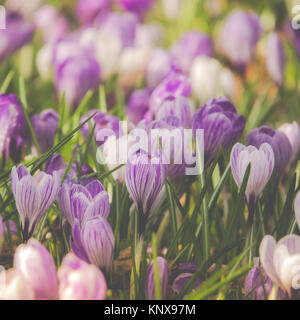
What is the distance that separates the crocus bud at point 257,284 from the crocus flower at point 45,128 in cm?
43

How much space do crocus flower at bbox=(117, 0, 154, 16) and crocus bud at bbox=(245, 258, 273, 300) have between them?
141 cm

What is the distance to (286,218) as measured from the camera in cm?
78

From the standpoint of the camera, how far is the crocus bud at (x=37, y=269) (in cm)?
57

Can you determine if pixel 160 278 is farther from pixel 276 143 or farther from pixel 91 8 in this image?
pixel 91 8

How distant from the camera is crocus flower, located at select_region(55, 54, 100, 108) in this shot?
3.96 feet

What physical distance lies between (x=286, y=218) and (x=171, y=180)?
175 millimetres

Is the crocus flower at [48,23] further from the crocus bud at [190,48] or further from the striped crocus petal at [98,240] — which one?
the striped crocus petal at [98,240]

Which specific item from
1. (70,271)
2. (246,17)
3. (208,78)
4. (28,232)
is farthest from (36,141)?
(246,17)

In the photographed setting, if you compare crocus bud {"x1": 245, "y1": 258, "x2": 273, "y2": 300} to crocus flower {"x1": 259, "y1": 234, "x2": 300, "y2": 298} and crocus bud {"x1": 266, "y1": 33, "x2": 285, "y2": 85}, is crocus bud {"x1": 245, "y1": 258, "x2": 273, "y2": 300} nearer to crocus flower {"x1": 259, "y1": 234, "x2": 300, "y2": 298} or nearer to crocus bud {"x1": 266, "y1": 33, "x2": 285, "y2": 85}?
crocus flower {"x1": 259, "y1": 234, "x2": 300, "y2": 298}

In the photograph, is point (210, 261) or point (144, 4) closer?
point (210, 261)

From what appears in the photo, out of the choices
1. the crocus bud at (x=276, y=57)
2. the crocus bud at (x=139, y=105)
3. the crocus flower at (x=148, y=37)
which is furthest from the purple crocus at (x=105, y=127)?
the crocus flower at (x=148, y=37)

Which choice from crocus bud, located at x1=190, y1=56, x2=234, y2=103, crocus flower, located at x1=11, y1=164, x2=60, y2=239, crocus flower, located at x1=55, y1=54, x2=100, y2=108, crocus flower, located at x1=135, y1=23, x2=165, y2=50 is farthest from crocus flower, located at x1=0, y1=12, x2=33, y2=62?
crocus flower, located at x1=11, y1=164, x2=60, y2=239

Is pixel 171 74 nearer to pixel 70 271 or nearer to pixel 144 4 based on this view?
pixel 70 271
